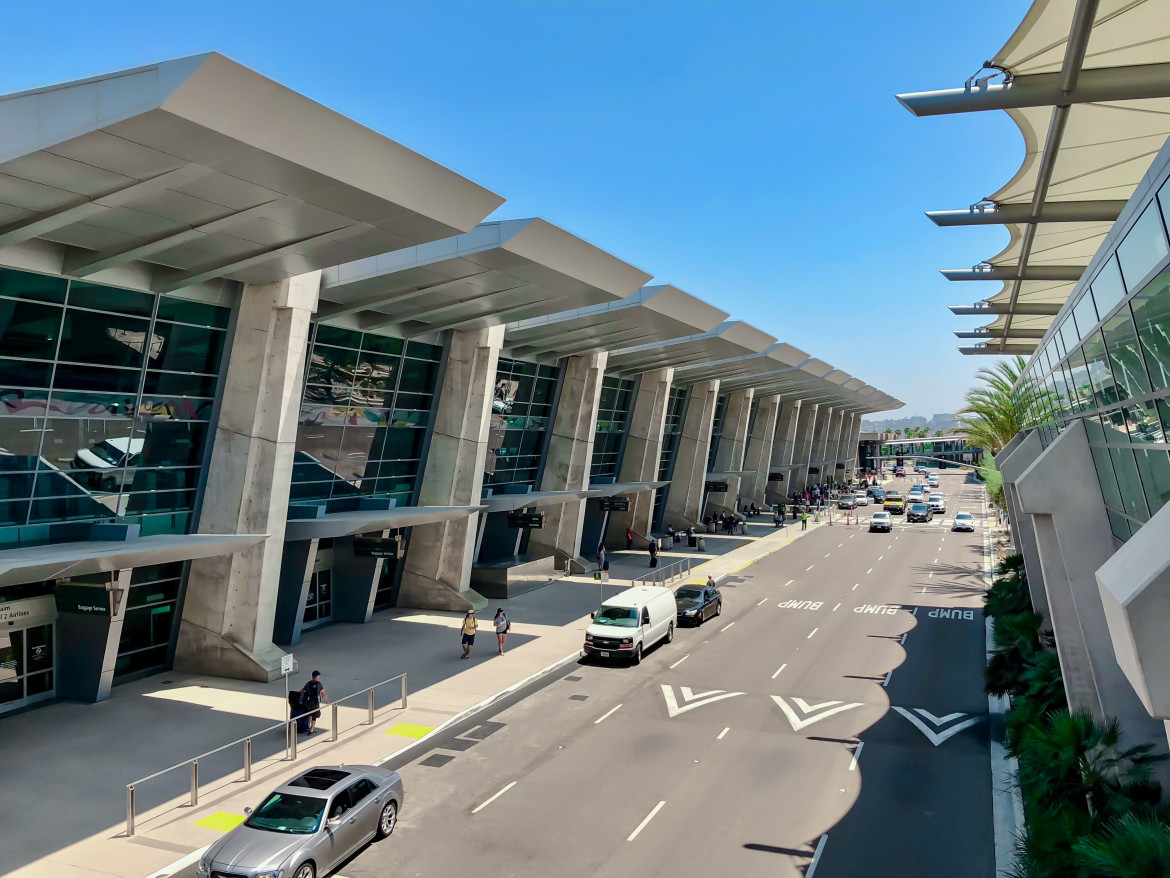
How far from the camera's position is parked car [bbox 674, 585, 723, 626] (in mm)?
27031

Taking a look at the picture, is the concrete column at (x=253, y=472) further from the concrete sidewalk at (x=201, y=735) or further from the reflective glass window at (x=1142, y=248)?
the reflective glass window at (x=1142, y=248)

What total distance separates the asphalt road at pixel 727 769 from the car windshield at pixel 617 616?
50.8 inches

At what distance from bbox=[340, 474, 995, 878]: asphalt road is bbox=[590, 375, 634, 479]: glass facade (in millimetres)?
19286

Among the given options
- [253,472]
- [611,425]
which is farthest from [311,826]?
[611,425]

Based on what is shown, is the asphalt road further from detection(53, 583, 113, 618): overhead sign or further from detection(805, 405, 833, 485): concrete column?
detection(805, 405, 833, 485): concrete column

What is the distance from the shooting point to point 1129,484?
10906 millimetres

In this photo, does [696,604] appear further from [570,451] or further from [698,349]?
[698,349]

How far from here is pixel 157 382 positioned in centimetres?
1900

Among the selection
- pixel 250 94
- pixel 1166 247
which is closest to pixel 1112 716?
pixel 1166 247

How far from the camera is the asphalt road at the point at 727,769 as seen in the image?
445 inches

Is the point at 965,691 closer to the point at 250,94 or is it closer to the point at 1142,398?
the point at 1142,398

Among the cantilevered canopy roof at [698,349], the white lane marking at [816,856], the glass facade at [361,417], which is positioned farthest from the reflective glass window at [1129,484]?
the cantilevered canopy roof at [698,349]

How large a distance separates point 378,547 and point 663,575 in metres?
15.0

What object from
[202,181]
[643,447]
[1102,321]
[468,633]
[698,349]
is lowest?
[468,633]
